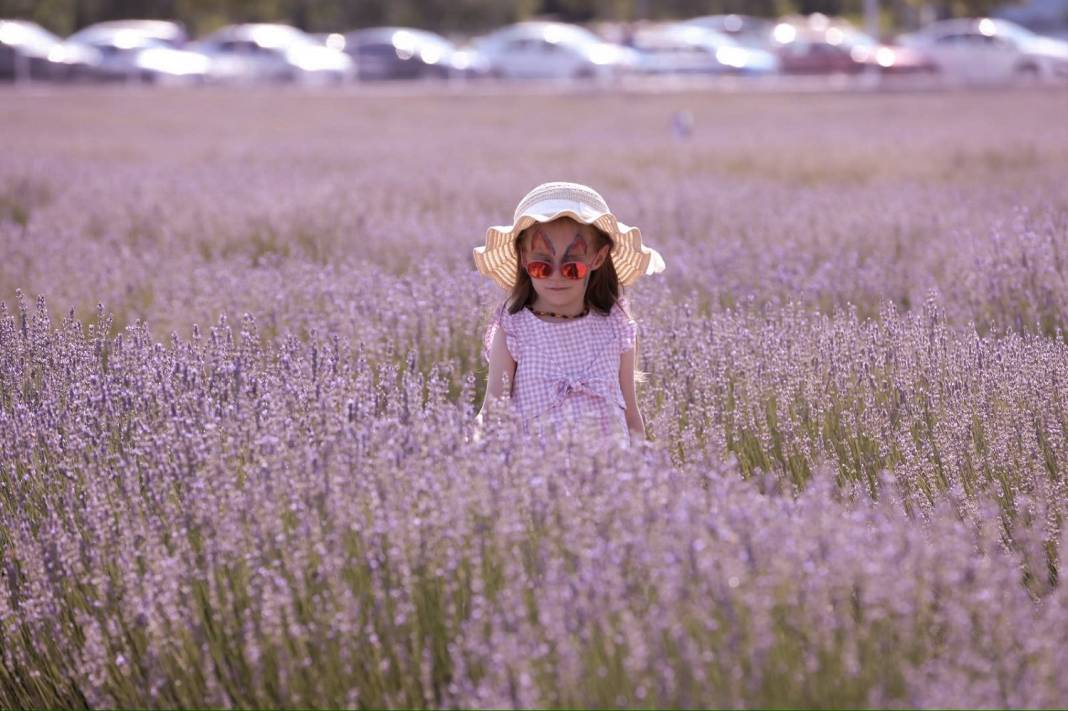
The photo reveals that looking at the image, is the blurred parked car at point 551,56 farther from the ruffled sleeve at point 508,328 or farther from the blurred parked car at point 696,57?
the ruffled sleeve at point 508,328

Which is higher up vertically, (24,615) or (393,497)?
(393,497)

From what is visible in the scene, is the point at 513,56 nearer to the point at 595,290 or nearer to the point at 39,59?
the point at 39,59

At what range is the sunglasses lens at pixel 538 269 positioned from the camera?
3.64 meters

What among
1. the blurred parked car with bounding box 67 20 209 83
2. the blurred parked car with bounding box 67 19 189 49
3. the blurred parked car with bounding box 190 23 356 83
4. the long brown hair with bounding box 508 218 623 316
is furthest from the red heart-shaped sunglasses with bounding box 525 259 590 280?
the blurred parked car with bounding box 67 19 189 49

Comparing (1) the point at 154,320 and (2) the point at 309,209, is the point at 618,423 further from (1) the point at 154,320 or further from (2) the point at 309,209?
(2) the point at 309,209

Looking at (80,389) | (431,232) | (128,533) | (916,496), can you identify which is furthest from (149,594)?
(431,232)

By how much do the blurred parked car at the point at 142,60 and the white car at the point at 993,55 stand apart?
17105 millimetres

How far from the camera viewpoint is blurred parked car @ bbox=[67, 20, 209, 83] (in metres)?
33.2

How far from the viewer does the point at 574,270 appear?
3.65 m

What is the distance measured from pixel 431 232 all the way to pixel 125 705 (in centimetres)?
454

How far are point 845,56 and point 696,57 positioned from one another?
12.5 ft

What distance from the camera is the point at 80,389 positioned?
10.8ft

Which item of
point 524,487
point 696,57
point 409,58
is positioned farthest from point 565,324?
point 409,58

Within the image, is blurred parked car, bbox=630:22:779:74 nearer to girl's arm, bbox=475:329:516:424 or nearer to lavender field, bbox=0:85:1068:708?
lavender field, bbox=0:85:1068:708
